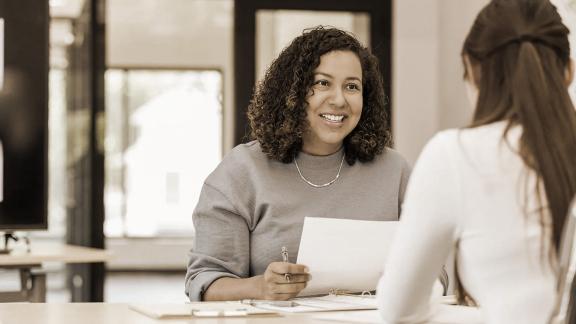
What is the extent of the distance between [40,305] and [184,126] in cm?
869

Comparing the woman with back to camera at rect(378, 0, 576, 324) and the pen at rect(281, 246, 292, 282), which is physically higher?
the woman with back to camera at rect(378, 0, 576, 324)

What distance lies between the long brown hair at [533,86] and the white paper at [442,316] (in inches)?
16.7

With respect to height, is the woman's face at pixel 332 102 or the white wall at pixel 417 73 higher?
the white wall at pixel 417 73

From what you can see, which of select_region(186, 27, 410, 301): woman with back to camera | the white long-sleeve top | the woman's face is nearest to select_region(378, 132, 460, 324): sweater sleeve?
the white long-sleeve top

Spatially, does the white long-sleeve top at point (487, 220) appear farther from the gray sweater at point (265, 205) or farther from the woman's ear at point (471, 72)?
the gray sweater at point (265, 205)

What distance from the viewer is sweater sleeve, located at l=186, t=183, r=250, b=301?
2.16 metres

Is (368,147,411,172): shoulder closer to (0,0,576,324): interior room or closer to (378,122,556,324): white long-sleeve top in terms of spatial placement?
(0,0,576,324): interior room

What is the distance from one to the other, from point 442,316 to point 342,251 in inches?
15.4

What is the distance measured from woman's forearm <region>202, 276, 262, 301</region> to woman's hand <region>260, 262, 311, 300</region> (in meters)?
0.04

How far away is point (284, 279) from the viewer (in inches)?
76.2

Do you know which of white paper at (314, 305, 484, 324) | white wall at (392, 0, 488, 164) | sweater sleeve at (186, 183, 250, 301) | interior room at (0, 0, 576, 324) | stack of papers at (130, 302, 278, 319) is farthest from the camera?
white wall at (392, 0, 488, 164)

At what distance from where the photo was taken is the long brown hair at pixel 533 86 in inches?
50.0

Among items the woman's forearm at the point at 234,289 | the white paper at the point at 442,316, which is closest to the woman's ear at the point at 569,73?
the white paper at the point at 442,316

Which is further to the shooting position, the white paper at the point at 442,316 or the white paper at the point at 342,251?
the white paper at the point at 342,251
